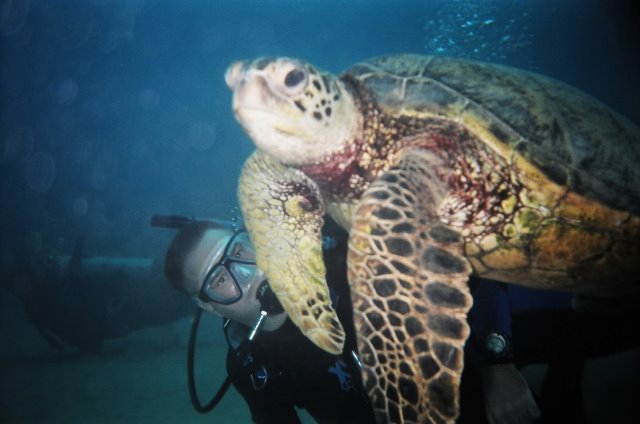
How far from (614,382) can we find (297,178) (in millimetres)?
6104

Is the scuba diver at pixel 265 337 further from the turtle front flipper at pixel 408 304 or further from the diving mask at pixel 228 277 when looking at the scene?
the turtle front flipper at pixel 408 304

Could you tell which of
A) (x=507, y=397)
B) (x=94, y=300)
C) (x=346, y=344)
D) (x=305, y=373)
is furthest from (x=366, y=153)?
(x=94, y=300)

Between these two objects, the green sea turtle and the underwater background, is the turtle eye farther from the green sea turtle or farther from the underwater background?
the underwater background

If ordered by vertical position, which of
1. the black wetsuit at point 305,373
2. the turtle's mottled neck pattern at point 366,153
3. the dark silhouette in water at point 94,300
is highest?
the turtle's mottled neck pattern at point 366,153

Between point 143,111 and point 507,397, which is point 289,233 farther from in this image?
point 143,111

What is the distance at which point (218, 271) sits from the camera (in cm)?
317

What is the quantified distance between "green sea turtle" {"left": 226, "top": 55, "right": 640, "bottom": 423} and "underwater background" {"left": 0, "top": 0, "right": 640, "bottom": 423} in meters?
4.24

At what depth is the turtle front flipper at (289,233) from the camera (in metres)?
2.21

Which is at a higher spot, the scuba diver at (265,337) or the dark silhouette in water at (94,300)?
the scuba diver at (265,337)

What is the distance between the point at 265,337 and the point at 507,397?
1.83 m

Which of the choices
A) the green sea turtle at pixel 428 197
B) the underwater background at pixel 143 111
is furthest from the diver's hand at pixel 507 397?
the underwater background at pixel 143 111

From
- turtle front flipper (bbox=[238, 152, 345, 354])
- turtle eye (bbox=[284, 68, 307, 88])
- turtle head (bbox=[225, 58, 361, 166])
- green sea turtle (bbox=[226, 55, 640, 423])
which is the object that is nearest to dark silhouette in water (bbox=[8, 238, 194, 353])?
turtle front flipper (bbox=[238, 152, 345, 354])

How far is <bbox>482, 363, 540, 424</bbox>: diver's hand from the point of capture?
229 cm

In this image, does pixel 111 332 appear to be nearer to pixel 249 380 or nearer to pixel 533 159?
pixel 249 380
